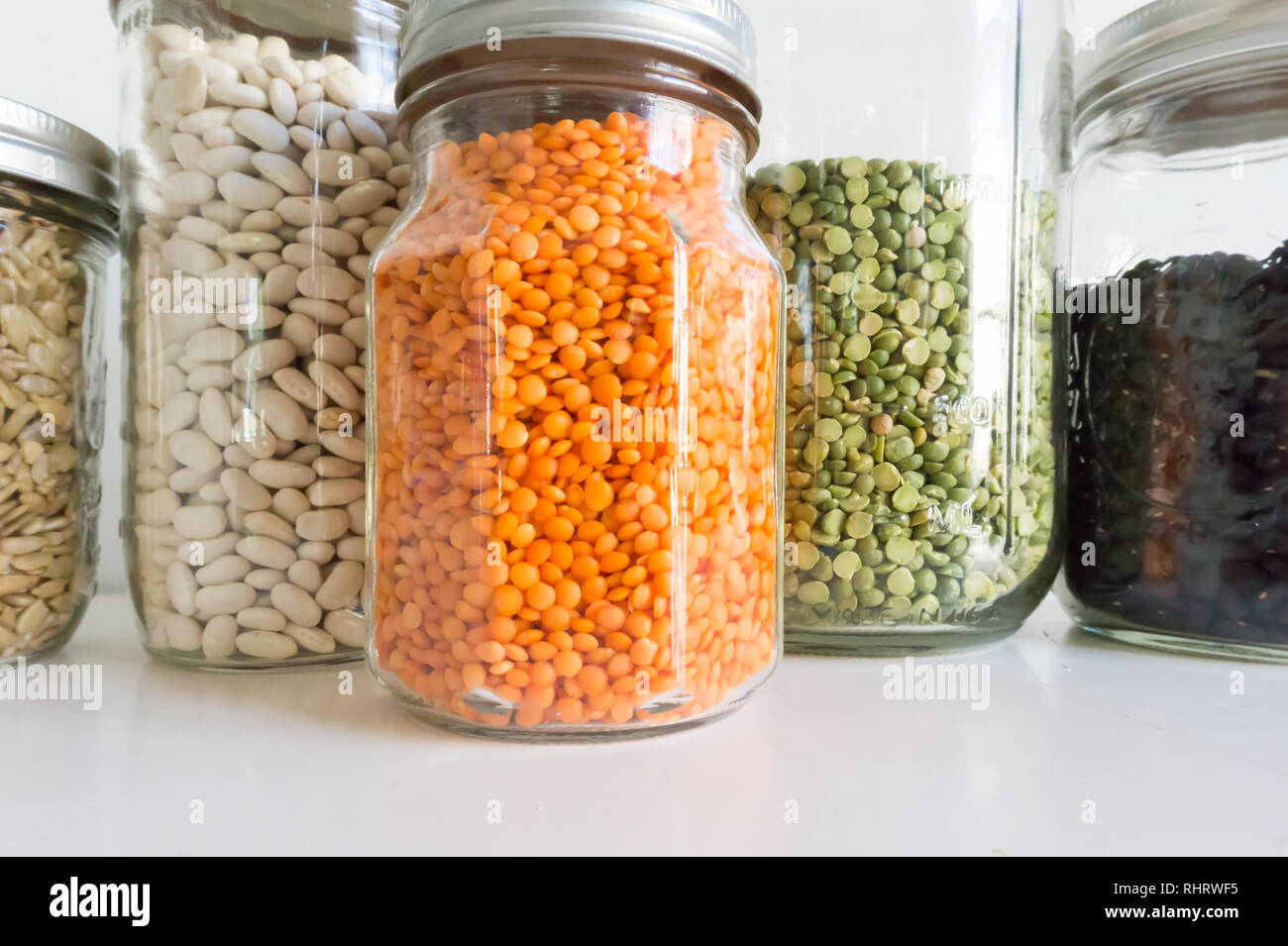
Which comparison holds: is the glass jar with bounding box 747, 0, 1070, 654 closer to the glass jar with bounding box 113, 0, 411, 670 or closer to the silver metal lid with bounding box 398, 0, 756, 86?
the silver metal lid with bounding box 398, 0, 756, 86

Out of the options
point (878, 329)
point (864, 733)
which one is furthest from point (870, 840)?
point (878, 329)

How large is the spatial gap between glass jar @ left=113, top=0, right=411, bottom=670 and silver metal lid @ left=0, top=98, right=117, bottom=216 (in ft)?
0.26

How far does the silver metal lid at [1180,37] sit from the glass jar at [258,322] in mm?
653

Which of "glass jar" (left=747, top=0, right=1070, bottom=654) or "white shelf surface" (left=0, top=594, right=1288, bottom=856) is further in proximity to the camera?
"glass jar" (left=747, top=0, right=1070, bottom=654)

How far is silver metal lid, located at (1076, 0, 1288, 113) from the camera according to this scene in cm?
77

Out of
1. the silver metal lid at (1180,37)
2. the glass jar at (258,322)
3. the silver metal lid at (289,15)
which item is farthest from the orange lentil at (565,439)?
the silver metal lid at (1180,37)

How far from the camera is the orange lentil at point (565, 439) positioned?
1.82 ft

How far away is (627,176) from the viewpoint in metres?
0.59

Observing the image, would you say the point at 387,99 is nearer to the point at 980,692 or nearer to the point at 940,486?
the point at 940,486

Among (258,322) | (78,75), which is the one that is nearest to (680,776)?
(258,322)

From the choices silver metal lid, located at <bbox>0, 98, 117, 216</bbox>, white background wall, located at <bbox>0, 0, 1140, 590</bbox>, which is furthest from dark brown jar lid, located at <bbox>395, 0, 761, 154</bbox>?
white background wall, located at <bbox>0, 0, 1140, 590</bbox>

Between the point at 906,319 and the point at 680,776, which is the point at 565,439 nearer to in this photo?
the point at 680,776

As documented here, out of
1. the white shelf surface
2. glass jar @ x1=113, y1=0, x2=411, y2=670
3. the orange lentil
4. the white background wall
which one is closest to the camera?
the white shelf surface

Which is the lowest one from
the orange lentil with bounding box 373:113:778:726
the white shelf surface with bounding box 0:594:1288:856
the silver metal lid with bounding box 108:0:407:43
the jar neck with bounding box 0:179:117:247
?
the white shelf surface with bounding box 0:594:1288:856
